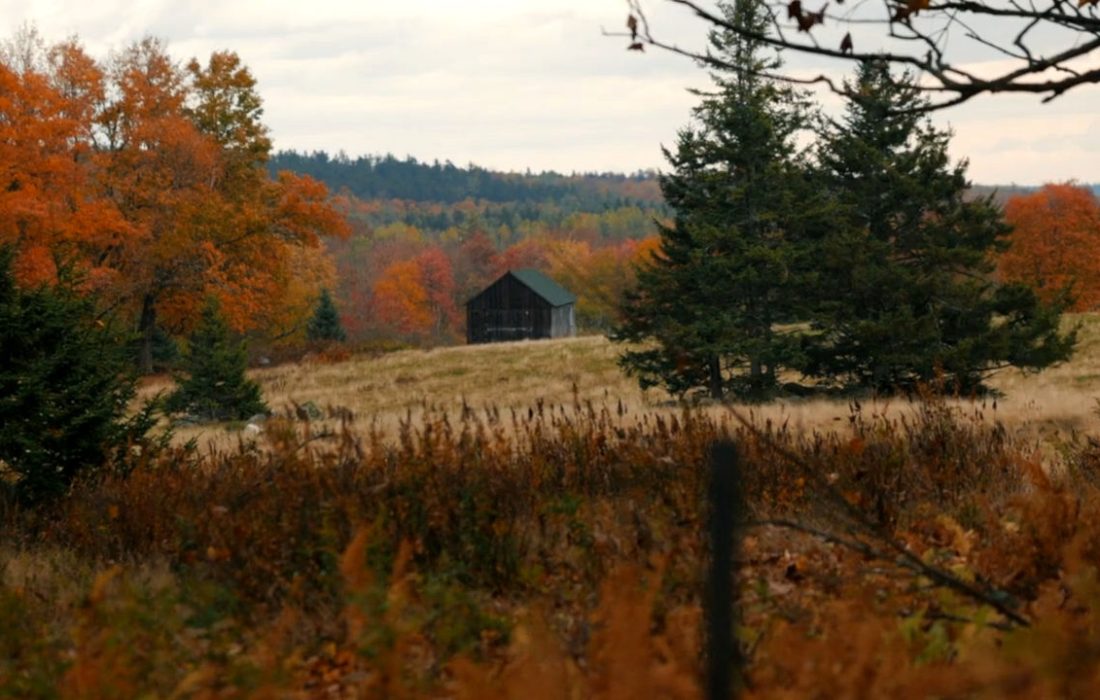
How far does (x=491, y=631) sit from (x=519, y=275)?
67696 mm

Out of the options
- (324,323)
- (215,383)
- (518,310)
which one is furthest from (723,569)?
(518,310)

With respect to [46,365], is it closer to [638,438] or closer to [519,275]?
[638,438]

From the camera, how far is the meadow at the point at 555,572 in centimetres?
320

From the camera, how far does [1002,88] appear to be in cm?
480

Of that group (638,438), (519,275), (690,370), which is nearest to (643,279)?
(690,370)

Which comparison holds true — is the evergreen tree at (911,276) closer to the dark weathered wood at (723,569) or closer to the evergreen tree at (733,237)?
the evergreen tree at (733,237)

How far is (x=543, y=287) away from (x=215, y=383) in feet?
160

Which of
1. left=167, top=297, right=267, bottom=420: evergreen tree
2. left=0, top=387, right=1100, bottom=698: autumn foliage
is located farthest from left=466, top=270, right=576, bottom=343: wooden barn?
left=0, top=387, right=1100, bottom=698: autumn foliage

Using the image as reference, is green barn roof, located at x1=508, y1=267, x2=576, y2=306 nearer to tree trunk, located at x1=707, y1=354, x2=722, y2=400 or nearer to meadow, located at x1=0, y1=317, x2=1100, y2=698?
tree trunk, located at x1=707, y1=354, x2=722, y2=400

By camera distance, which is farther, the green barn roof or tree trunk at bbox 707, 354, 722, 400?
the green barn roof

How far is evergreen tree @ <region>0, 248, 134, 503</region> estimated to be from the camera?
374 inches

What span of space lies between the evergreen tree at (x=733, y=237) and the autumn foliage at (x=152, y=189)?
49.2ft

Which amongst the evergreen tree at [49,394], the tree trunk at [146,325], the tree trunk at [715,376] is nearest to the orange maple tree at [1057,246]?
the tree trunk at [715,376]

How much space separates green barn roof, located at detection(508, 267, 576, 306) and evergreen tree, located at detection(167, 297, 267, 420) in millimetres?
46024
